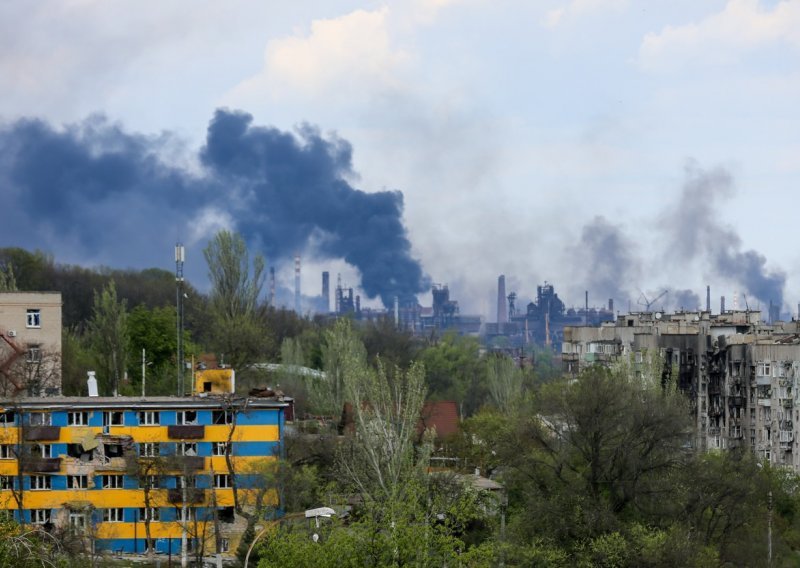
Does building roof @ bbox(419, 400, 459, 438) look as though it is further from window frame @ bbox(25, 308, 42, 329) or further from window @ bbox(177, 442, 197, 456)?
window @ bbox(177, 442, 197, 456)

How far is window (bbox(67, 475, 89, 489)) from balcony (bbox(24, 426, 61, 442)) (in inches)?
61.7

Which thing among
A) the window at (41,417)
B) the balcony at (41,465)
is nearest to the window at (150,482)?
the balcony at (41,465)

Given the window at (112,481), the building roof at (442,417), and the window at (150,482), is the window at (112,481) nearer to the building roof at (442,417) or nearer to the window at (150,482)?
the window at (150,482)

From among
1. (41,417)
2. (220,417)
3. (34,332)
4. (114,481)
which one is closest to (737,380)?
(34,332)

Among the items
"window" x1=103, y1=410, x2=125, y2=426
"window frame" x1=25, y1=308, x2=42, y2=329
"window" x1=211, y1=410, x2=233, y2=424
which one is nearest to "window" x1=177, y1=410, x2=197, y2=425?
"window" x1=211, y1=410, x2=233, y2=424

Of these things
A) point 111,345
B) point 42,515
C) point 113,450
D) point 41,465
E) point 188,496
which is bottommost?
point 42,515

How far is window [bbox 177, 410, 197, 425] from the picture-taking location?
186 feet

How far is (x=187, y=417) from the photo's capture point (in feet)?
186

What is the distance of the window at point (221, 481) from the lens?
5609 cm

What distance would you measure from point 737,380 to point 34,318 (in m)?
39.3

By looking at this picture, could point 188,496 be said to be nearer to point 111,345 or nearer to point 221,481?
point 221,481

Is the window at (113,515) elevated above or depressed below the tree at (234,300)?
below

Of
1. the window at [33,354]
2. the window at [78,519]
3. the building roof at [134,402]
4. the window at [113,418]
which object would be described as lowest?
the window at [78,519]

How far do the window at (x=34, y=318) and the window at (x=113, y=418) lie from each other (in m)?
14.9
